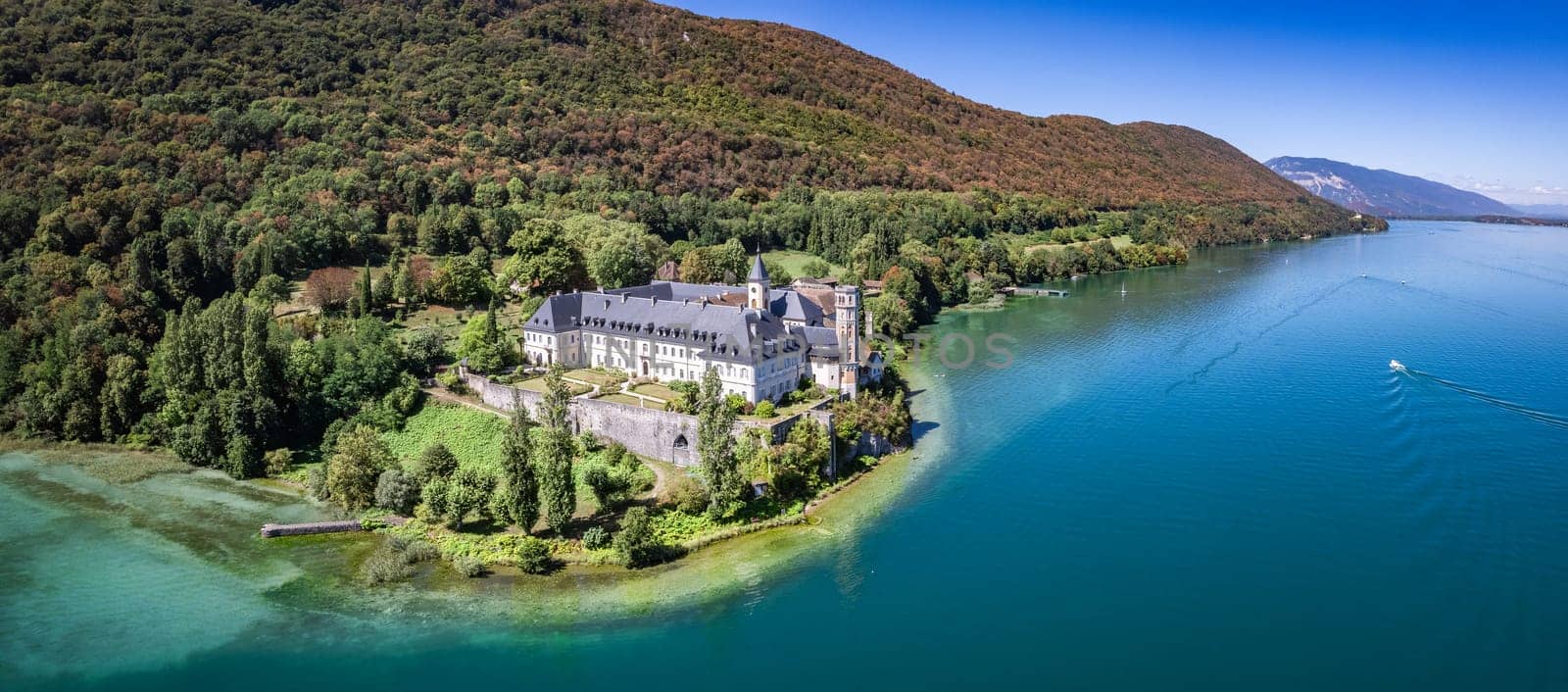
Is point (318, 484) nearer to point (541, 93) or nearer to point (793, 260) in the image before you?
point (793, 260)

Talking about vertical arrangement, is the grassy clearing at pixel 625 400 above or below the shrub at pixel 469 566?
above

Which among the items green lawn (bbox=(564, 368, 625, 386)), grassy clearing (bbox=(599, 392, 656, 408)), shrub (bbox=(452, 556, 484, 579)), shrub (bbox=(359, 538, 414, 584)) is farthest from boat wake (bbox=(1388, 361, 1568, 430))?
A: shrub (bbox=(359, 538, 414, 584))

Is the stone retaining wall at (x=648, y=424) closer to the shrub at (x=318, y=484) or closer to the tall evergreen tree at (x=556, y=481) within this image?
the tall evergreen tree at (x=556, y=481)

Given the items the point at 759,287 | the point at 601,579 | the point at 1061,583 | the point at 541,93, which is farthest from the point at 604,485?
the point at 541,93

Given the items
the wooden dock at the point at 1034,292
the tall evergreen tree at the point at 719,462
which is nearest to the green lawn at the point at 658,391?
the tall evergreen tree at the point at 719,462

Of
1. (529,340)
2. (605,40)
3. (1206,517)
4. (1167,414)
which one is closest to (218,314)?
(529,340)
